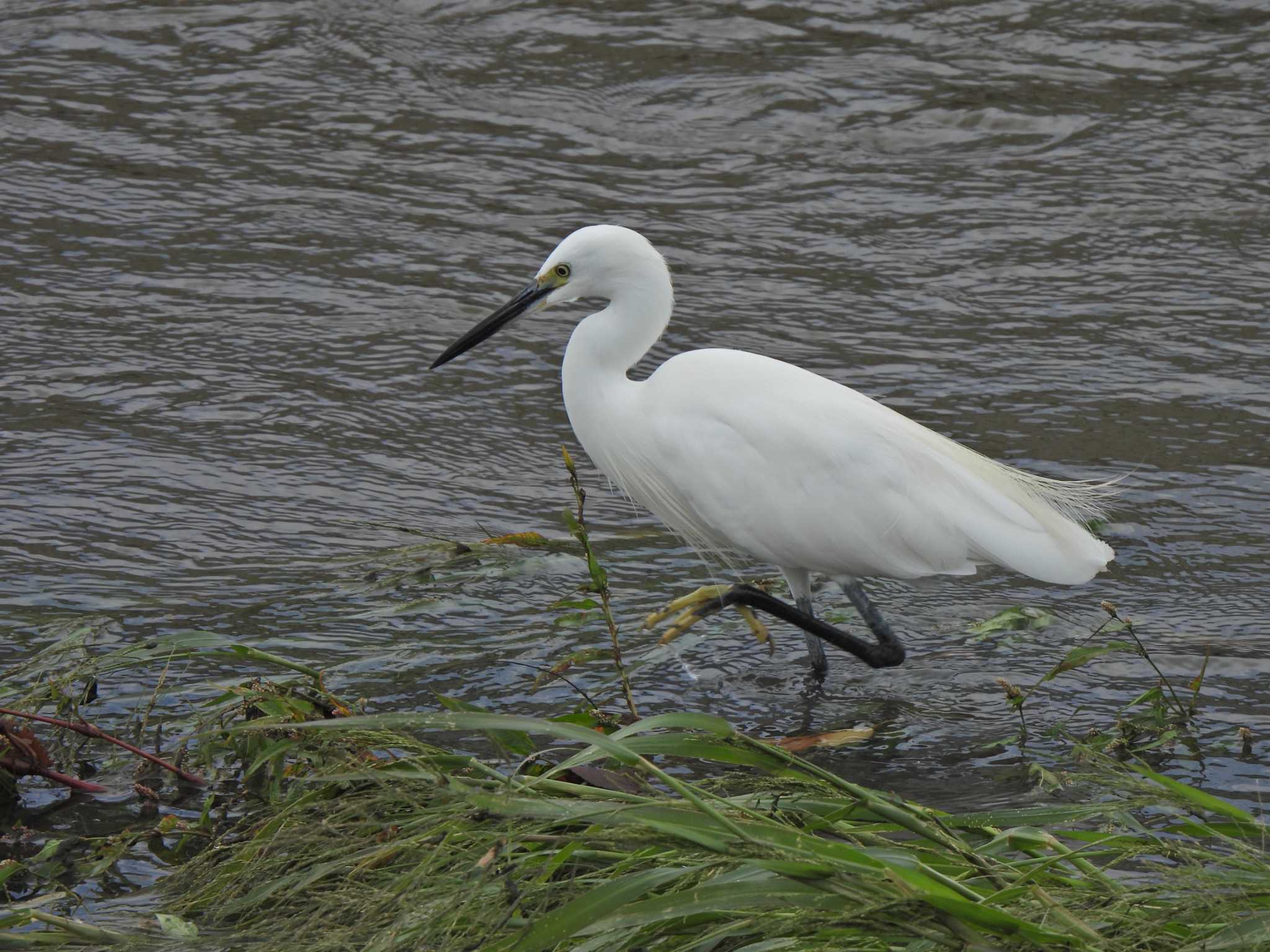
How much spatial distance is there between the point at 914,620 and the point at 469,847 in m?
2.52

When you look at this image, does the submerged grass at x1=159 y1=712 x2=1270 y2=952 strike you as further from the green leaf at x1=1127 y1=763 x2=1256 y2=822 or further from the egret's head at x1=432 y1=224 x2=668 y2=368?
the egret's head at x1=432 y1=224 x2=668 y2=368

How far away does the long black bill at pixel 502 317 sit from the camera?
4227mm

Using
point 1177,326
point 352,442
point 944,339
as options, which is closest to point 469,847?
point 352,442

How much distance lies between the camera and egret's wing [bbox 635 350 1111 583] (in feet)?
13.6

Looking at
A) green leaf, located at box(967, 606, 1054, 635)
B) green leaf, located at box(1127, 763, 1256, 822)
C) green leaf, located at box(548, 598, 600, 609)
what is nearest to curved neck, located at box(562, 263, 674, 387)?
green leaf, located at box(548, 598, 600, 609)

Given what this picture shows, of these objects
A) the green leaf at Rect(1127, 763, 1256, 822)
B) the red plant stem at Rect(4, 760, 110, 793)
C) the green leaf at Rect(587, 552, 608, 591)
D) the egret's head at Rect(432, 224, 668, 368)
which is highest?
the egret's head at Rect(432, 224, 668, 368)

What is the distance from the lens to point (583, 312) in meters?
6.82

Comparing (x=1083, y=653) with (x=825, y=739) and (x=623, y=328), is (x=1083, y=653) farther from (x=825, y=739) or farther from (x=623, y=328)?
(x=623, y=328)

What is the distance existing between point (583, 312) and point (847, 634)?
287cm

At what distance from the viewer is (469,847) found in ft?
7.91

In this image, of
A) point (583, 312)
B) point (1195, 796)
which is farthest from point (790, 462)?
point (583, 312)

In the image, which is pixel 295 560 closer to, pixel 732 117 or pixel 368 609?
pixel 368 609

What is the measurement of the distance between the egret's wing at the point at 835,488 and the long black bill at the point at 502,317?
44 cm

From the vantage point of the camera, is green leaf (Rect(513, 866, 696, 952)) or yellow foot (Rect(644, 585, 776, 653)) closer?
green leaf (Rect(513, 866, 696, 952))
